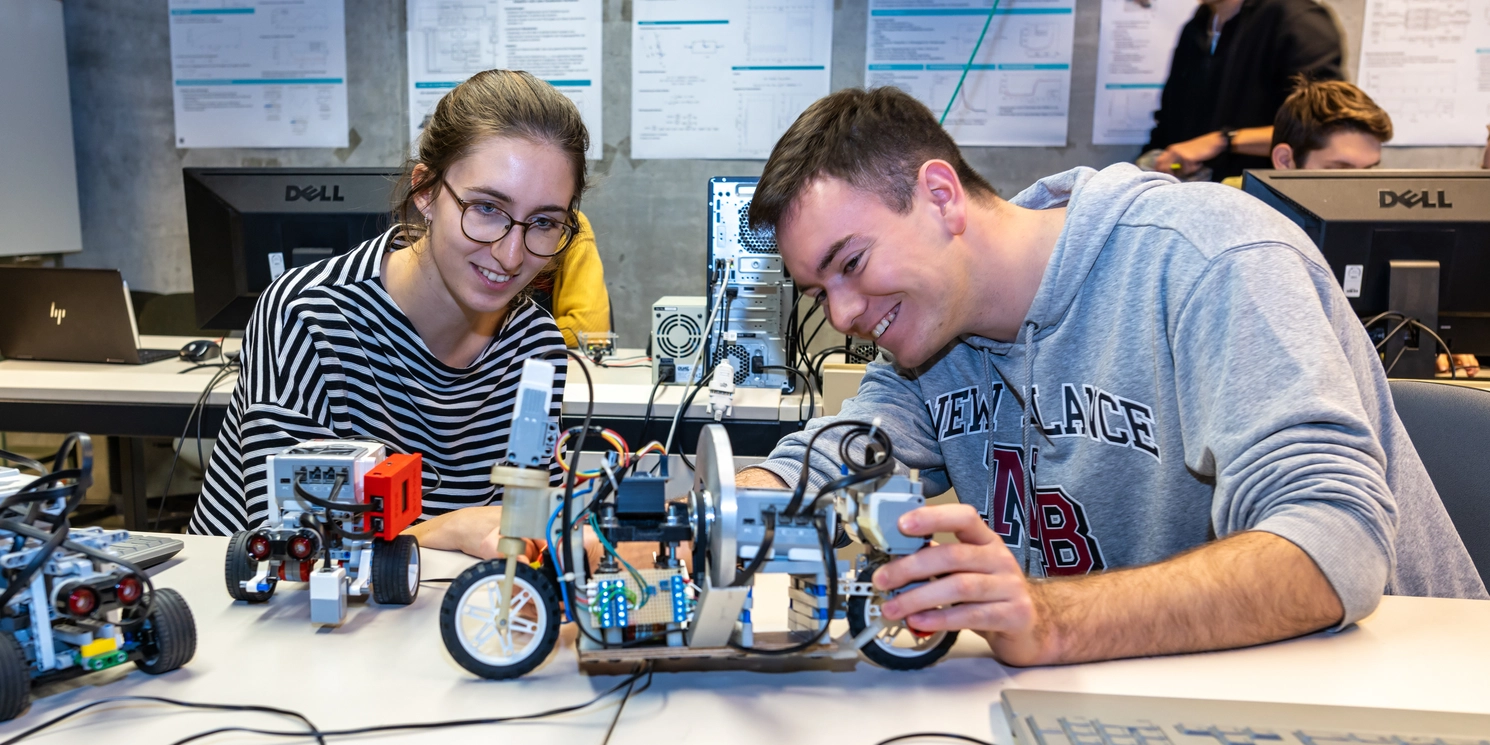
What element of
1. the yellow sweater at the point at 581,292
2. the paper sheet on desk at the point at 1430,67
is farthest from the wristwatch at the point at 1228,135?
the yellow sweater at the point at 581,292

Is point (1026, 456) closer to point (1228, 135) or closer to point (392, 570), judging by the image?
point (392, 570)

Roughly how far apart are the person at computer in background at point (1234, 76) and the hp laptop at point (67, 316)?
10.6 ft

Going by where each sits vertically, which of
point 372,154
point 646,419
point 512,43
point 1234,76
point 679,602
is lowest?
point 646,419

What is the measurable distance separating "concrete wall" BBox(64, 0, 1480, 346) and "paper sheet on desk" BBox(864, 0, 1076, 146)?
6cm

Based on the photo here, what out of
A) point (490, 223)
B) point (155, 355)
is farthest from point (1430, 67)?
point (155, 355)

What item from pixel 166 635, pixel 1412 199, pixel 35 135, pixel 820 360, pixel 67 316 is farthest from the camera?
pixel 35 135

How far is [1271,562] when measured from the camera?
0.77 m

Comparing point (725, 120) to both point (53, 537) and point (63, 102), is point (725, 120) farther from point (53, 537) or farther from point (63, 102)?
point (53, 537)

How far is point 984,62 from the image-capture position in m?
3.38

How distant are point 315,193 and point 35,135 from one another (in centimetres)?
246

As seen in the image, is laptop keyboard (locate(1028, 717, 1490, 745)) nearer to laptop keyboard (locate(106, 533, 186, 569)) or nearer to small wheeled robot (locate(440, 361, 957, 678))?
small wheeled robot (locate(440, 361, 957, 678))

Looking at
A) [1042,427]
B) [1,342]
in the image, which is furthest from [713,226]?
[1,342]

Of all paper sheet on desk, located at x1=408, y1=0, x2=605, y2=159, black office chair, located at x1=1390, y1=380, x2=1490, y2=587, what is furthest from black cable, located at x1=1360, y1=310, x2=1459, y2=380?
paper sheet on desk, located at x1=408, y1=0, x2=605, y2=159

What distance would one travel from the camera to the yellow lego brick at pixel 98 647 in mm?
713
